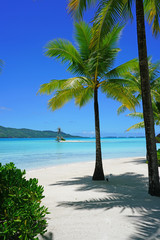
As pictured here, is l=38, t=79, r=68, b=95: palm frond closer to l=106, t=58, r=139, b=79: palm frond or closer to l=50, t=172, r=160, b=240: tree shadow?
l=106, t=58, r=139, b=79: palm frond

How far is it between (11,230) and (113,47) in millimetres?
8379

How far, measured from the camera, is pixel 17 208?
2889mm

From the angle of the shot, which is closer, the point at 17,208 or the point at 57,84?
the point at 17,208

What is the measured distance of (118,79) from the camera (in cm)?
879

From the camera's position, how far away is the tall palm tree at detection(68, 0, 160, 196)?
5820 millimetres

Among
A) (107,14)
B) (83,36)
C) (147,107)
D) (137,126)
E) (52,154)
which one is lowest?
(52,154)

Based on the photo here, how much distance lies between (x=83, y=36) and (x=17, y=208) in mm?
8066

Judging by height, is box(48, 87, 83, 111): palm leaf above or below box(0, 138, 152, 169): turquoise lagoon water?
above

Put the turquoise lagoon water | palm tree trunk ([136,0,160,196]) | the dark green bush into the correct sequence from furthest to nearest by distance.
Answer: the turquoise lagoon water, palm tree trunk ([136,0,160,196]), the dark green bush

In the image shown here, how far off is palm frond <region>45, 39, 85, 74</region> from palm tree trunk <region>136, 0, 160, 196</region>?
3627mm

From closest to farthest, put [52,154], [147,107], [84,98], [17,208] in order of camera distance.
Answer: [17,208], [147,107], [84,98], [52,154]

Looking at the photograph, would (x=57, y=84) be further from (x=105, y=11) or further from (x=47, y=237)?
(x=47, y=237)

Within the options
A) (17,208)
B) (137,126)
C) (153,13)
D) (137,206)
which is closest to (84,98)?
(153,13)

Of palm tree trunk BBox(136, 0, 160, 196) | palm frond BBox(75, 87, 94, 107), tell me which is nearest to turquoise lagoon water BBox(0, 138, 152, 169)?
palm frond BBox(75, 87, 94, 107)
